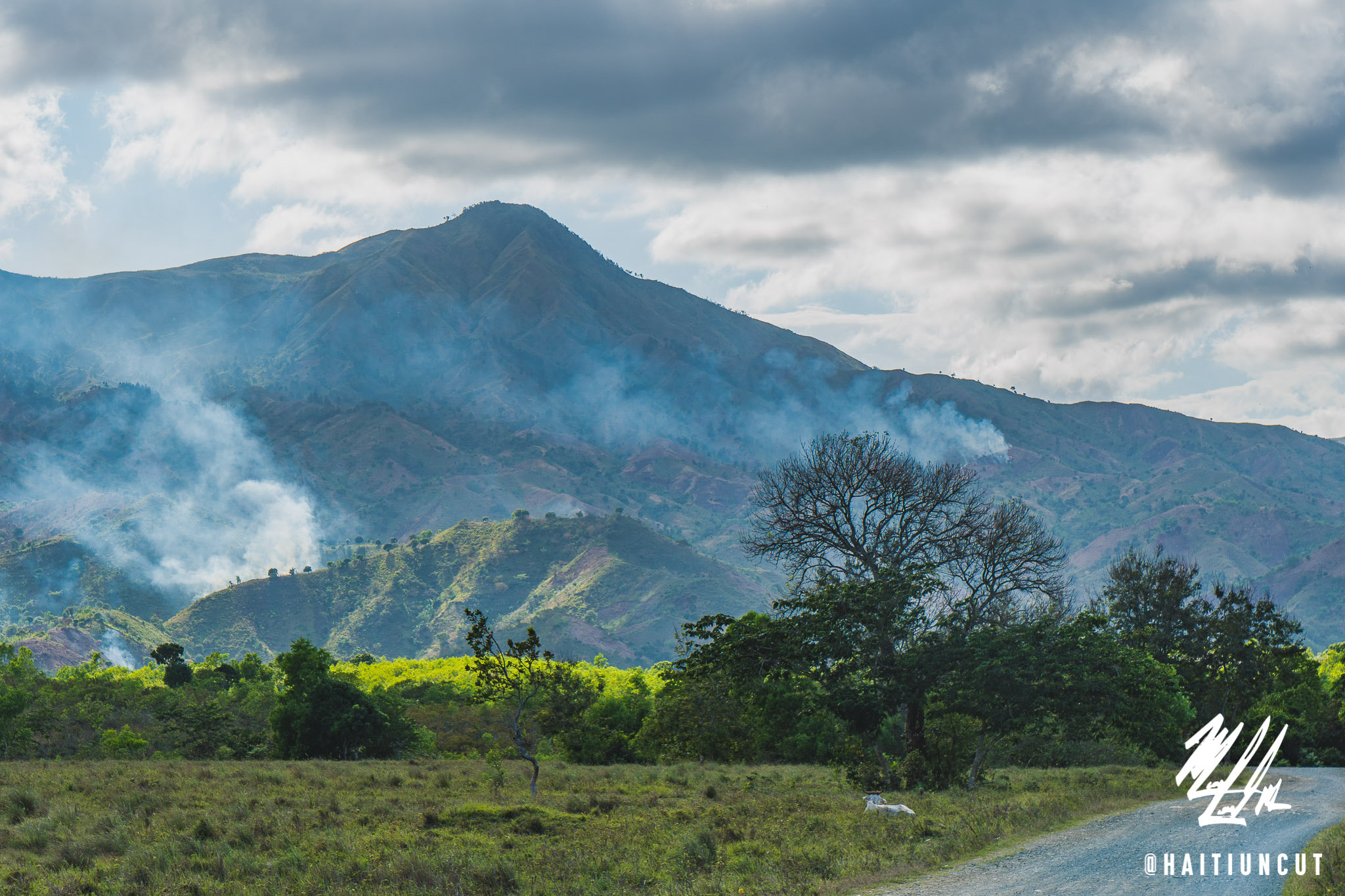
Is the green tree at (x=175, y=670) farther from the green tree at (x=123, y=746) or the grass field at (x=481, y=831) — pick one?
the grass field at (x=481, y=831)

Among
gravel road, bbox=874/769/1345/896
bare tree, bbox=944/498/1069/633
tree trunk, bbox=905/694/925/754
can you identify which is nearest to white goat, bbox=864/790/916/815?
gravel road, bbox=874/769/1345/896

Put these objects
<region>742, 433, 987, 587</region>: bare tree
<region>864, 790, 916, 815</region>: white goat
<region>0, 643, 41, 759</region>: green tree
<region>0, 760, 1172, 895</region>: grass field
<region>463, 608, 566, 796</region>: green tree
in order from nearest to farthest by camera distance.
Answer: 1. <region>0, 760, 1172, 895</region>: grass field
2. <region>864, 790, 916, 815</region>: white goat
3. <region>463, 608, 566, 796</region>: green tree
4. <region>742, 433, 987, 587</region>: bare tree
5. <region>0, 643, 41, 759</region>: green tree

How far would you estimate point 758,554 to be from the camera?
43844mm

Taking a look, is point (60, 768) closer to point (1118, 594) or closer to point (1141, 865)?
point (1141, 865)

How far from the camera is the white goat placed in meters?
26.9

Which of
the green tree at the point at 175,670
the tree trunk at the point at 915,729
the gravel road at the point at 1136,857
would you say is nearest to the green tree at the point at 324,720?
the tree trunk at the point at 915,729

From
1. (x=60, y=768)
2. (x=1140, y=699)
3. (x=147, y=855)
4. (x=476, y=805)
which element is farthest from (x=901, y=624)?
(x=60, y=768)

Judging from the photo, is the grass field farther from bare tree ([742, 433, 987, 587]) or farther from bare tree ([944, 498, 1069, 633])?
bare tree ([742, 433, 987, 587])

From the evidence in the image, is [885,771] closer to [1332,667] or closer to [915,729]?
[915,729]

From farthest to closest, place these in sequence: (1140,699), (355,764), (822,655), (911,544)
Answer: (355,764) < (911,544) < (1140,699) < (822,655)

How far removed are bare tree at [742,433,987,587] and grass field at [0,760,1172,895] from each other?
358 inches

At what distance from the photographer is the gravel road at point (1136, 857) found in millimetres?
18000

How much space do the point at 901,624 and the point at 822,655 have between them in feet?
10.1

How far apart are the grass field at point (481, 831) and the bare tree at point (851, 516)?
910cm
